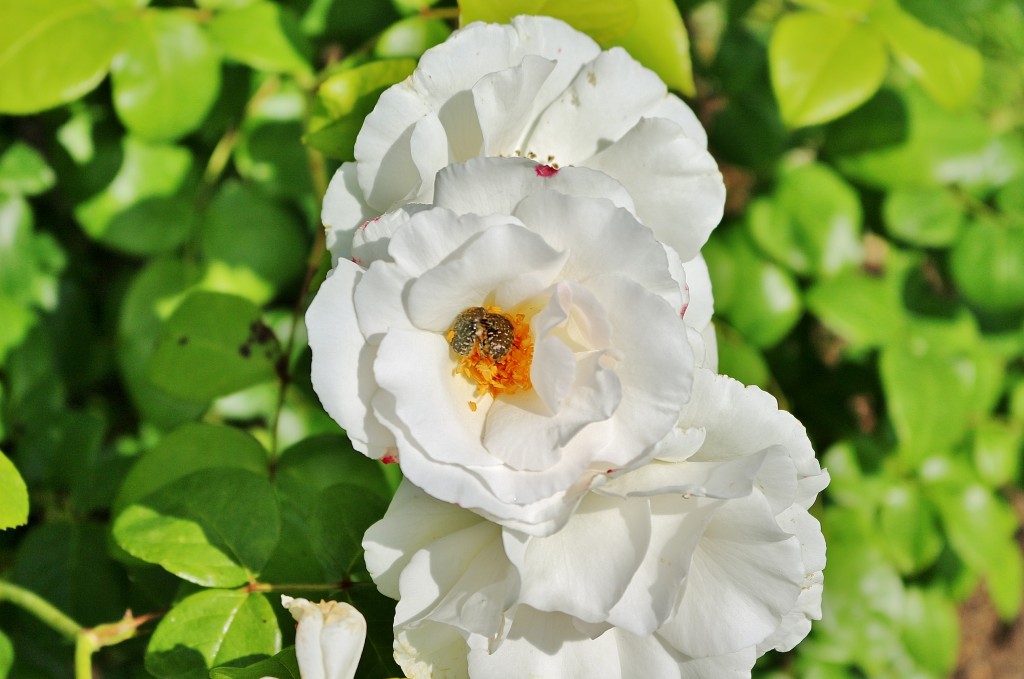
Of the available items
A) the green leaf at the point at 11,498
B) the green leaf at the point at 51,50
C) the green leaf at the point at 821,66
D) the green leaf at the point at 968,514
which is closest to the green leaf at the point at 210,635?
the green leaf at the point at 11,498

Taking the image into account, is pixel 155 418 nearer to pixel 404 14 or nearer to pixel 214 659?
pixel 214 659

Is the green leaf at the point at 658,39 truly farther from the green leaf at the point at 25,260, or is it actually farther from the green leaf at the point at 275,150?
the green leaf at the point at 25,260

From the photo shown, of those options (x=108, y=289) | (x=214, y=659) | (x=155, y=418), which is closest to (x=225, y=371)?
(x=155, y=418)

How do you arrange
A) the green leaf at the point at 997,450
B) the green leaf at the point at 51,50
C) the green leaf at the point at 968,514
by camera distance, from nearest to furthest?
the green leaf at the point at 51,50 < the green leaf at the point at 968,514 < the green leaf at the point at 997,450

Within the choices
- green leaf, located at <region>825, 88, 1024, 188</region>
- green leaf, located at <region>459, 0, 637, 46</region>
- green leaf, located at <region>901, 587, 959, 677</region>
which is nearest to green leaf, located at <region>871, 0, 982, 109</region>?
green leaf, located at <region>825, 88, 1024, 188</region>

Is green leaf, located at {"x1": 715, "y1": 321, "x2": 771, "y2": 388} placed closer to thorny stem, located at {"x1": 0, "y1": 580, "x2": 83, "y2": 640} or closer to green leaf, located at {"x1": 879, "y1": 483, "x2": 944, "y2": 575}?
green leaf, located at {"x1": 879, "y1": 483, "x2": 944, "y2": 575}

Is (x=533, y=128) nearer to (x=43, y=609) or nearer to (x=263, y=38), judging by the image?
(x=263, y=38)
